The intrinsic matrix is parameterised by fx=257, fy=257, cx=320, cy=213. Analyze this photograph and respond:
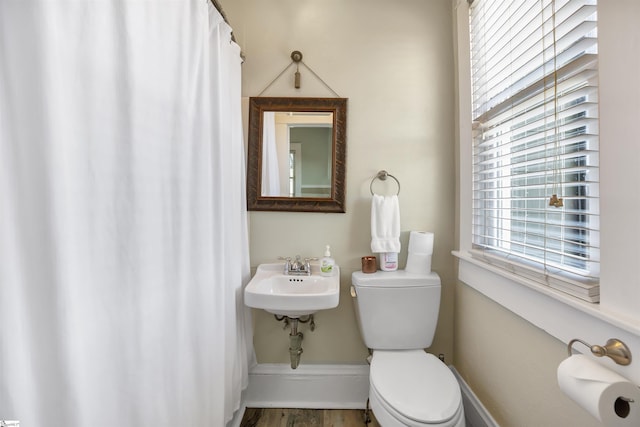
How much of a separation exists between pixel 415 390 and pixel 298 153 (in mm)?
1304

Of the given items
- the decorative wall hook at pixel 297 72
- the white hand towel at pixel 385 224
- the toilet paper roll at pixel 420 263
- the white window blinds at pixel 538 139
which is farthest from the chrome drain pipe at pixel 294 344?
the decorative wall hook at pixel 297 72

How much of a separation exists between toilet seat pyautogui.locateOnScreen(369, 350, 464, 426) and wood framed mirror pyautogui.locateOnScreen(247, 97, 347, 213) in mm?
835

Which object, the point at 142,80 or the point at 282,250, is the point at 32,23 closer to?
the point at 142,80

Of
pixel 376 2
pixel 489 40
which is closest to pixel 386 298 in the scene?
pixel 489 40

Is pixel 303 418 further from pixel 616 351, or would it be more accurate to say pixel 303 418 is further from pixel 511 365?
pixel 616 351

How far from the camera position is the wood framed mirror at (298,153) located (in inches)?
60.6

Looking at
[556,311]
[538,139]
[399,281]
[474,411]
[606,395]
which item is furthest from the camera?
[399,281]

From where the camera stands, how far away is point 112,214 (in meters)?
0.66

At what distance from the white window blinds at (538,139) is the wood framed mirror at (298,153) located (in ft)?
2.44

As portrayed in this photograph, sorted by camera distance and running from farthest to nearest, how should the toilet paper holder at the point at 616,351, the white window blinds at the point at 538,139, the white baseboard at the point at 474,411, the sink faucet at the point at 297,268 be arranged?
the sink faucet at the point at 297,268 < the white baseboard at the point at 474,411 < the white window blinds at the point at 538,139 < the toilet paper holder at the point at 616,351

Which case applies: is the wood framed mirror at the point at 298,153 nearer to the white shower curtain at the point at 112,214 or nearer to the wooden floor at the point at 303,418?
the white shower curtain at the point at 112,214

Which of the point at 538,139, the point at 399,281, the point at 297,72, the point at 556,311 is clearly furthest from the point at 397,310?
the point at 297,72

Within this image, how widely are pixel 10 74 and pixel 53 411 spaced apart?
682 mm

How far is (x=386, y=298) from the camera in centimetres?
137
